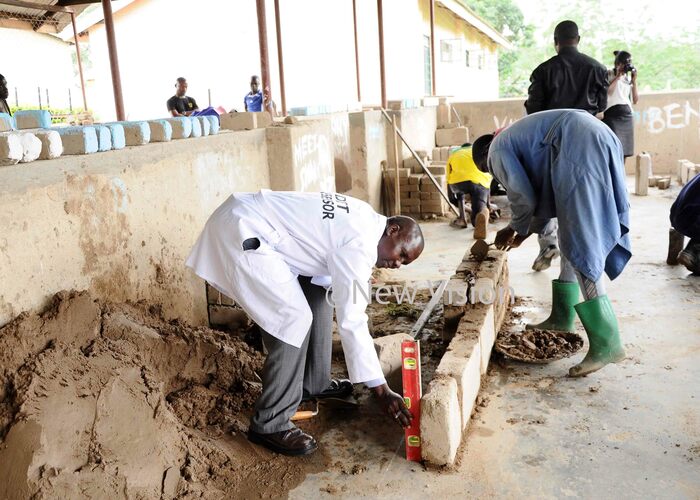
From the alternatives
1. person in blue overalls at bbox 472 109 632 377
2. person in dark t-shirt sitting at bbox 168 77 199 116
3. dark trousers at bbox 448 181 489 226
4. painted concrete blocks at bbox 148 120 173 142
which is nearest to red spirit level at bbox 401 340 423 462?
person in blue overalls at bbox 472 109 632 377

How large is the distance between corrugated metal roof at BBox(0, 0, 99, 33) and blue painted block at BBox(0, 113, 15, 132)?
21.9ft

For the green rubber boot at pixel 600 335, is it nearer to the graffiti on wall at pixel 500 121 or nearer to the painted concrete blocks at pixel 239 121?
the painted concrete blocks at pixel 239 121

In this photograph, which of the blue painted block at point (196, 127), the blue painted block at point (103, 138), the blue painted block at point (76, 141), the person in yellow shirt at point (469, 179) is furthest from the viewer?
the person in yellow shirt at point (469, 179)

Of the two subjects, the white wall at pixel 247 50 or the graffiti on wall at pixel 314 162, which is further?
the white wall at pixel 247 50

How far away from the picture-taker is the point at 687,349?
3.67 metres

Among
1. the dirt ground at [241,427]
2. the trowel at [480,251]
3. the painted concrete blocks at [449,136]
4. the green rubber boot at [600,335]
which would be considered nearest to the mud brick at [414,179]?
the painted concrete blocks at [449,136]

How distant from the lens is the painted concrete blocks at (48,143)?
2.79 meters

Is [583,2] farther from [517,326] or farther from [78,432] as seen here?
[78,432]

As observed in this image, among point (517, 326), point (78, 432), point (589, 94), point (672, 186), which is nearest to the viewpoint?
point (78, 432)

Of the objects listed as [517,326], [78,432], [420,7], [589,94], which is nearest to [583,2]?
[420,7]

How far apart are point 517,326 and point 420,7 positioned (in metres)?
12.6

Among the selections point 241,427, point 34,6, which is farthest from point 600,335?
point 34,6

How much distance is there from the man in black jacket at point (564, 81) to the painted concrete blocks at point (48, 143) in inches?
150

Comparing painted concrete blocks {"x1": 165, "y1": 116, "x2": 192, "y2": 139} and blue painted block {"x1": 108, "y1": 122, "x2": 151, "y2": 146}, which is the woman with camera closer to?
painted concrete blocks {"x1": 165, "y1": 116, "x2": 192, "y2": 139}
